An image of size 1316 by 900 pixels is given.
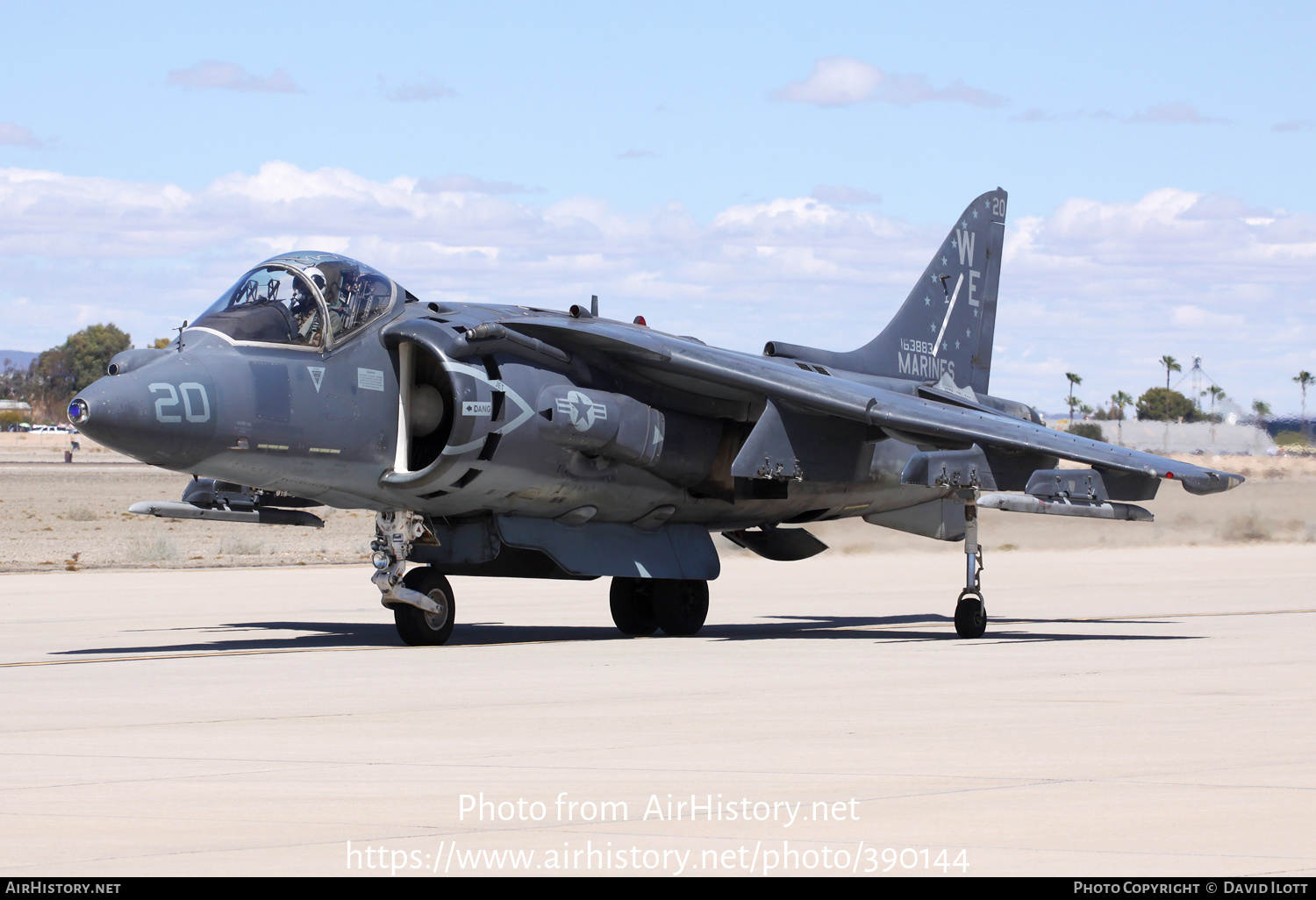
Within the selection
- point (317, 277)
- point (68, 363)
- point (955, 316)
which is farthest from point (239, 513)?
point (68, 363)

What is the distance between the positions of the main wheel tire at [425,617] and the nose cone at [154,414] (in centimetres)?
264

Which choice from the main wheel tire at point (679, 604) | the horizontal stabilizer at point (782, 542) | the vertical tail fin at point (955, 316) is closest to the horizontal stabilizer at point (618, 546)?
the main wheel tire at point (679, 604)

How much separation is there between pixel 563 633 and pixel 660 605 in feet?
3.49

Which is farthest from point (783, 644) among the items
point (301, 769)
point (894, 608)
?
point (301, 769)

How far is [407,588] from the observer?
15.0 metres

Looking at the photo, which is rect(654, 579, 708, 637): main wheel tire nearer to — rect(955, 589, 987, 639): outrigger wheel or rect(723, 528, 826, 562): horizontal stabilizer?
rect(723, 528, 826, 562): horizontal stabilizer

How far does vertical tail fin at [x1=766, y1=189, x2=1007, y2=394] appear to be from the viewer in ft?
66.1

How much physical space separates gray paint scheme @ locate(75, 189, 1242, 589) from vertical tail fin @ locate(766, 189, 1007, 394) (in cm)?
166

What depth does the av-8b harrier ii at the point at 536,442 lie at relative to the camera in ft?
44.9

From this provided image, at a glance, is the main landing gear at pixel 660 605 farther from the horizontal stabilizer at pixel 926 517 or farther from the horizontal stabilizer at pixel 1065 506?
the horizontal stabilizer at pixel 1065 506

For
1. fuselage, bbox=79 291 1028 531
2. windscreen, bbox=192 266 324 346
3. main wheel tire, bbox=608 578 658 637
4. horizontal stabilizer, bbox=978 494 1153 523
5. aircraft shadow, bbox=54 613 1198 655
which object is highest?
windscreen, bbox=192 266 324 346

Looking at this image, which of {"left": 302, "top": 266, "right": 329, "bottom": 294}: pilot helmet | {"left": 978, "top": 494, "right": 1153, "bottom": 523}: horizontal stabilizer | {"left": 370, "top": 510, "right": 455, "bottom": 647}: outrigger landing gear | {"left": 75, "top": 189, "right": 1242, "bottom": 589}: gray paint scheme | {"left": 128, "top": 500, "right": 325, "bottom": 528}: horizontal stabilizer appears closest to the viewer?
{"left": 75, "top": 189, "right": 1242, "bottom": 589}: gray paint scheme

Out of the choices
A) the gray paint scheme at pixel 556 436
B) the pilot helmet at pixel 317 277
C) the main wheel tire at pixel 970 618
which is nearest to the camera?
the gray paint scheme at pixel 556 436

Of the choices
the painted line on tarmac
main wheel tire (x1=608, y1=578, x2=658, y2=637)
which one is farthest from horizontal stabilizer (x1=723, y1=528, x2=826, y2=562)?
main wheel tire (x1=608, y1=578, x2=658, y2=637)
